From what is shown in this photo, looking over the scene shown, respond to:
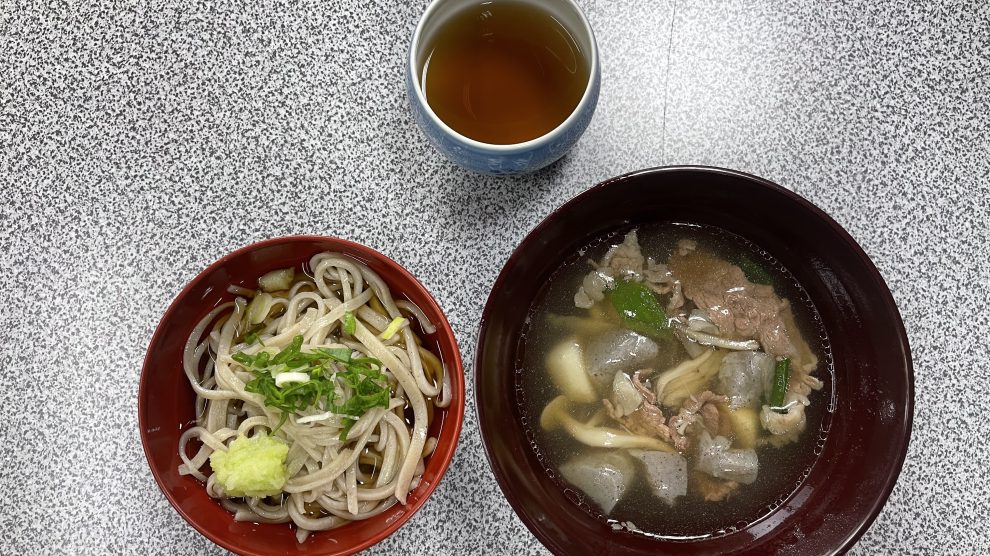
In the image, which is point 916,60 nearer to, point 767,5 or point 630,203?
point 767,5

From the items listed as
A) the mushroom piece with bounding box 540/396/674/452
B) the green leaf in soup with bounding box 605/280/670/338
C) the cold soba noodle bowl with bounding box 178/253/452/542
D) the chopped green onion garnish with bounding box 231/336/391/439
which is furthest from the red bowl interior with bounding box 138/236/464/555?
the green leaf in soup with bounding box 605/280/670/338

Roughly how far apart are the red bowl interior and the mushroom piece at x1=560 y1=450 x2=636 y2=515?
29 cm

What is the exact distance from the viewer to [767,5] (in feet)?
5.25

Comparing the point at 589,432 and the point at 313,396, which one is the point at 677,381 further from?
the point at 313,396

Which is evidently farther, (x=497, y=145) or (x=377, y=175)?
→ (x=377, y=175)

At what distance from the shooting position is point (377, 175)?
1553 mm

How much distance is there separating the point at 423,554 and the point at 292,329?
0.52 m

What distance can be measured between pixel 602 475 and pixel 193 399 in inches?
30.5

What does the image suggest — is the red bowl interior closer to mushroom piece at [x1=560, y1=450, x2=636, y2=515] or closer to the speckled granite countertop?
the speckled granite countertop

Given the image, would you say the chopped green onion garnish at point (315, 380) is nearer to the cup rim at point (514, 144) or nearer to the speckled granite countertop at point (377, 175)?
the speckled granite countertop at point (377, 175)

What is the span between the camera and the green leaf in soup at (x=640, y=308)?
150cm

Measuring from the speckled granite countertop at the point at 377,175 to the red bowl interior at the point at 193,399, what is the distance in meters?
0.17

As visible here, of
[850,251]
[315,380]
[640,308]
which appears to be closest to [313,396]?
[315,380]

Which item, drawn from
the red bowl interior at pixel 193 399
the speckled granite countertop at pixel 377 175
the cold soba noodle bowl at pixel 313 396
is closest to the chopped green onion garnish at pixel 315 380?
the cold soba noodle bowl at pixel 313 396
